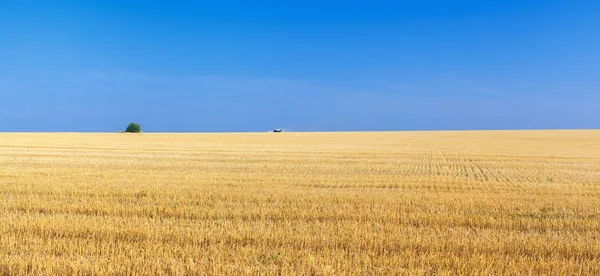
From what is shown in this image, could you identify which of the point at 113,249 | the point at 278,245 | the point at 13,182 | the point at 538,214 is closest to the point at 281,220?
the point at 278,245

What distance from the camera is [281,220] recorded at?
9219 millimetres

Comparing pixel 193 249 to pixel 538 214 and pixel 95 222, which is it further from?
pixel 538 214

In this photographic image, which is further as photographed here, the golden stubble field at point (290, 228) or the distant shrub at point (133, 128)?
the distant shrub at point (133, 128)

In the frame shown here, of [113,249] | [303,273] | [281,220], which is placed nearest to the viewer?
[303,273]

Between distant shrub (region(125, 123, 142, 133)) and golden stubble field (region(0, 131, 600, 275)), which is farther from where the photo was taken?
distant shrub (region(125, 123, 142, 133))

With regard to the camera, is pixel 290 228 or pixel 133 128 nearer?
pixel 290 228

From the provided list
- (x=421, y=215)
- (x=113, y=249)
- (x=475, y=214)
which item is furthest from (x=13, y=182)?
(x=475, y=214)

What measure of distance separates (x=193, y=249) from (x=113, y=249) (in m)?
1.11

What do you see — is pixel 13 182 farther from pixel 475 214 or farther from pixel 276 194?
pixel 475 214

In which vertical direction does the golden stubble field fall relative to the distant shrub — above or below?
below

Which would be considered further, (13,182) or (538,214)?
(13,182)

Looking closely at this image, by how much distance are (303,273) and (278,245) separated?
1473mm

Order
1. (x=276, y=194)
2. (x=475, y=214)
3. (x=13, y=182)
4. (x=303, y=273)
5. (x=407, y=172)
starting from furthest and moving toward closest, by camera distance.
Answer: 1. (x=407, y=172)
2. (x=13, y=182)
3. (x=276, y=194)
4. (x=475, y=214)
5. (x=303, y=273)

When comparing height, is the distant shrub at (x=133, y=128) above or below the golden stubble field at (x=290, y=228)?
above
